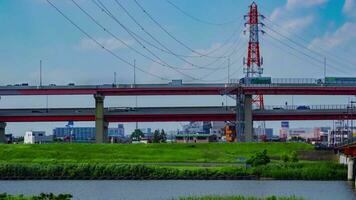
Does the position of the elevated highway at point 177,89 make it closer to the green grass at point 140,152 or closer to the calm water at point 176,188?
the green grass at point 140,152

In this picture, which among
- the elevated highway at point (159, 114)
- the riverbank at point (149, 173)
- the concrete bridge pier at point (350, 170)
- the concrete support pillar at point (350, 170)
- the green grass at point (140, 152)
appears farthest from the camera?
the elevated highway at point (159, 114)

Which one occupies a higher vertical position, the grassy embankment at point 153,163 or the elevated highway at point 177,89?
the elevated highway at point 177,89

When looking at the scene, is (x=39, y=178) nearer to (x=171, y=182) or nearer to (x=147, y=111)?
(x=171, y=182)

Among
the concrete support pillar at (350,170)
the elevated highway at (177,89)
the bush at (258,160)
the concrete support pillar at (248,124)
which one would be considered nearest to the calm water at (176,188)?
the concrete support pillar at (350,170)

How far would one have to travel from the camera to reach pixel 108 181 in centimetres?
9456

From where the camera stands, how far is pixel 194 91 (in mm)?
170000

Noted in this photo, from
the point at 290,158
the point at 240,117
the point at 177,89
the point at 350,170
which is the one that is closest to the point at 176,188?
the point at 350,170

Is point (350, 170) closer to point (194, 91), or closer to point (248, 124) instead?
point (248, 124)

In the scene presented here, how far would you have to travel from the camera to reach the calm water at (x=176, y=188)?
72562 mm

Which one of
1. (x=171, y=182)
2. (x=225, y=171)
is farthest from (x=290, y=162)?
(x=171, y=182)

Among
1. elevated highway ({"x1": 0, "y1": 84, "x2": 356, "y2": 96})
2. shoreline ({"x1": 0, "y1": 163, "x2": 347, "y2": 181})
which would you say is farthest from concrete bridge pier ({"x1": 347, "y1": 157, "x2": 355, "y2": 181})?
elevated highway ({"x1": 0, "y1": 84, "x2": 356, "y2": 96})

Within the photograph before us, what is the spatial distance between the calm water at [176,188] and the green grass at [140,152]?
28317 millimetres

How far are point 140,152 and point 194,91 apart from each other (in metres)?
37.9

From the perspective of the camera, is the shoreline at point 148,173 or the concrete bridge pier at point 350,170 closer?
the concrete bridge pier at point 350,170
